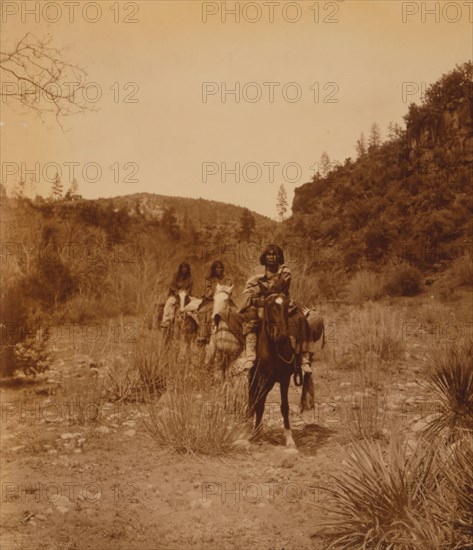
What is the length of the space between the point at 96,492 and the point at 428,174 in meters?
22.9

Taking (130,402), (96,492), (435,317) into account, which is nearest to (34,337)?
(130,402)

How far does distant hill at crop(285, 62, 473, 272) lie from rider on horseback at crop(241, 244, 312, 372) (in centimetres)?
1434

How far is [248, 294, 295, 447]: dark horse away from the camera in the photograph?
17.8ft

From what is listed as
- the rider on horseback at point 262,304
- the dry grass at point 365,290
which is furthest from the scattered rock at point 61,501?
the dry grass at point 365,290

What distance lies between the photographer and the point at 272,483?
4965 mm

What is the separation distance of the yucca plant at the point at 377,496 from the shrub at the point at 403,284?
1487 centimetres

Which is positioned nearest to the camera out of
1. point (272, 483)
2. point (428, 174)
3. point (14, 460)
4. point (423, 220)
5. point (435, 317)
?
point (272, 483)

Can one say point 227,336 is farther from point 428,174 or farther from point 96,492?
point 428,174

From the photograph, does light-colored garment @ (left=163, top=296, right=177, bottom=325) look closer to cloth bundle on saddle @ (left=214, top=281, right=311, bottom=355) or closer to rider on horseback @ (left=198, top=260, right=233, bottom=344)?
rider on horseback @ (left=198, top=260, right=233, bottom=344)

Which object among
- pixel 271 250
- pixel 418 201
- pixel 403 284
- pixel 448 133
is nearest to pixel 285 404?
pixel 271 250

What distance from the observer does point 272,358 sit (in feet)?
18.4

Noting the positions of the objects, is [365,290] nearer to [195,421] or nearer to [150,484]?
[195,421]

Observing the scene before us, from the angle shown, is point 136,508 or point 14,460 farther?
point 14,460

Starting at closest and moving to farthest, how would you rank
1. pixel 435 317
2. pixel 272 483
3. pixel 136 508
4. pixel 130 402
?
pixel 136 508 < pixel 272 483 < pixel 130 402 < pixel 435 317
